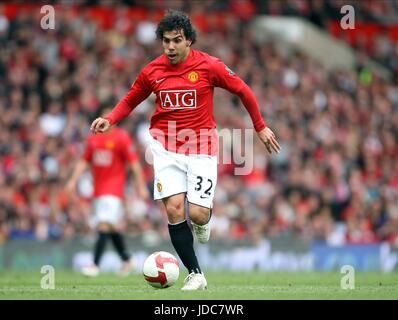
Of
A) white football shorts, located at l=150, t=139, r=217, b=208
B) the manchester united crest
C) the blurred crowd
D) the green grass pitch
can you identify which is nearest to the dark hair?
the manchester united crest

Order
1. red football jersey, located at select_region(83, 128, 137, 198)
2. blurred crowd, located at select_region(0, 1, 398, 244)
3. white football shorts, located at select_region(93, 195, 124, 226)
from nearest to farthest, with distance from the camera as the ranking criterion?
1. white football shorts, located at select_region(93, 195, 124, 226)
2. red football jersey, located at select_region(83, 128, 137, 198)
3. blurred crowd, located at select_region(0, 1, 398, 244)

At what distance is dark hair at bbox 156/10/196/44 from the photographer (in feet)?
33.4

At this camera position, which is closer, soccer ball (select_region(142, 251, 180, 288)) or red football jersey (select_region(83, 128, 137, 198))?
soccer ball (select_region(142, 251, 180, 288))

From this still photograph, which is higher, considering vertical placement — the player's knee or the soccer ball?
the player's knee

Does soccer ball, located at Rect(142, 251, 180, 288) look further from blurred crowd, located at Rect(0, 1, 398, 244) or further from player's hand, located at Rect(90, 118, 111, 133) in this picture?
blurred crowd, located at Rect(0, 1, 398, 244)

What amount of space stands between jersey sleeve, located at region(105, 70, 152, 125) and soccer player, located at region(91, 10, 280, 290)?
0.07ft

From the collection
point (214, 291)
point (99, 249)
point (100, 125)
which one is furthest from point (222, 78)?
point (99, 249)

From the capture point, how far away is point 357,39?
28734 millimetres

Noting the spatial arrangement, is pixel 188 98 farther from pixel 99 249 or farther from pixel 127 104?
pixel 99 249

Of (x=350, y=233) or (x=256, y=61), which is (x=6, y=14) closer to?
(x=256, y=61)

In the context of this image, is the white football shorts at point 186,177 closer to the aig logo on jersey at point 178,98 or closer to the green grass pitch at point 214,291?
the aig logo on jersey at point 178,98

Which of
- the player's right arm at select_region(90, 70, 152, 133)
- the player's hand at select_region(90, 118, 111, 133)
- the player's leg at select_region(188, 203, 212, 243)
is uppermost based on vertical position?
the player's right arm at select_region(90, 70, 152, 133)

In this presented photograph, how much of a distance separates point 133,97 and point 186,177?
3.39 ft

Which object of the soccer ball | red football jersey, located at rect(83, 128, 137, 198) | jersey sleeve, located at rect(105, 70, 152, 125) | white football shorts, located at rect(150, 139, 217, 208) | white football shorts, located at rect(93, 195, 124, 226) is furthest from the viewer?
red football jersey, located at rect(83, 128, 137, 198)
